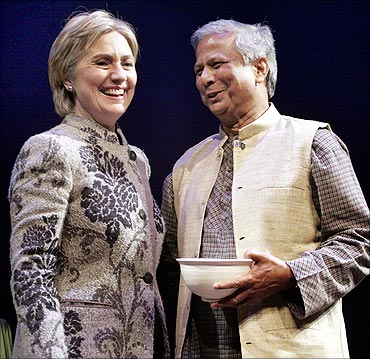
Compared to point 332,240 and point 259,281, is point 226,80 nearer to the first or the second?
point 332,240

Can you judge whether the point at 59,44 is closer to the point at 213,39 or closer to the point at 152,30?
the point at 213,39

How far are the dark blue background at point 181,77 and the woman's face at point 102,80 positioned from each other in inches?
43.0

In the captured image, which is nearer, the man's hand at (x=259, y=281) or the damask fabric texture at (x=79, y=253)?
the damask fabric texture at (x=79, y=253)

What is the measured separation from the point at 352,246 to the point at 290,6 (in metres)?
1.55

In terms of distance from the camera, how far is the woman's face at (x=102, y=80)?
218cm

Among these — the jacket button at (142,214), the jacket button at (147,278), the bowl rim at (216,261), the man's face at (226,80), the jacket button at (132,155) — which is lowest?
the jacket button at (147,278)

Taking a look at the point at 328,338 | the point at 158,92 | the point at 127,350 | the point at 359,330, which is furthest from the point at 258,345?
the point at 158,92

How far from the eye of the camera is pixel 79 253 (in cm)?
199

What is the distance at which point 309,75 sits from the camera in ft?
11.0

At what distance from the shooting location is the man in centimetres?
214

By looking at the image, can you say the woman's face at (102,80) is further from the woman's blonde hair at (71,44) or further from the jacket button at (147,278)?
the jacket button at (147,278)

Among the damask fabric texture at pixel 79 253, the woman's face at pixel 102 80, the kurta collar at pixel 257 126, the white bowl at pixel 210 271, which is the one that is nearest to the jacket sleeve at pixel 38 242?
the damask fabric texture at pixel 79 253

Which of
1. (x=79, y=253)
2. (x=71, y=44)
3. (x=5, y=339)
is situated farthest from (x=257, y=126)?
(x=5, y=339)

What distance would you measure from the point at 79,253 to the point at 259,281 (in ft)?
1.60
